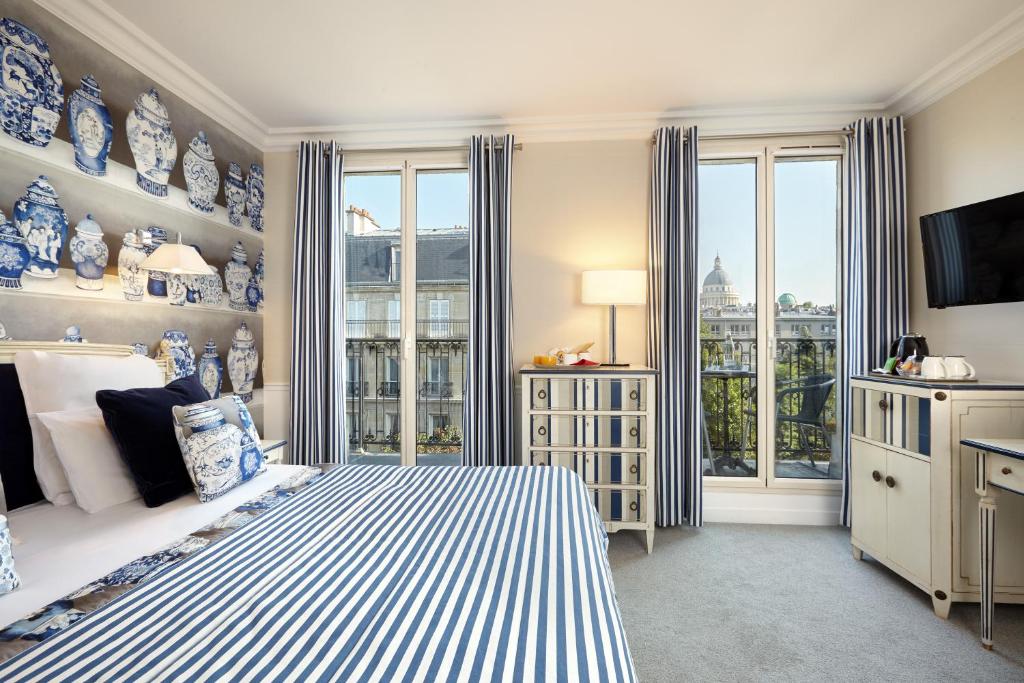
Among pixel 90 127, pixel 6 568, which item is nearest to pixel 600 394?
pixel 6 568

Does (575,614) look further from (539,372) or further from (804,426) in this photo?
(804,426)

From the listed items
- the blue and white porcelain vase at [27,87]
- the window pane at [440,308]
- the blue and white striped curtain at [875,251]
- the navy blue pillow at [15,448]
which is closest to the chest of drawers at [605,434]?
the window pane at [440,308]

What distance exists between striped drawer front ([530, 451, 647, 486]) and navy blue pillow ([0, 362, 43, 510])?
7.80 feet

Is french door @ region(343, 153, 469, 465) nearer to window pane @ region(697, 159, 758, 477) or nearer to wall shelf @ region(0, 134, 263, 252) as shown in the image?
wall shelf @ region(0, 134, 263, 252)

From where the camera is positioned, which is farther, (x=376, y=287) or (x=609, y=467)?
(x=376, y=287)

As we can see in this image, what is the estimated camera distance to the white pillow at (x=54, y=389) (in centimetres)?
171

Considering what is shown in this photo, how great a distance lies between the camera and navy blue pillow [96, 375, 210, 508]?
1.71 metres

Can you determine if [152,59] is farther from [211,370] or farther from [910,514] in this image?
[910,514]

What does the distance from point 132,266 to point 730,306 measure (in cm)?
363

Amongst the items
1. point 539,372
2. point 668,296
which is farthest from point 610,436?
point 668,296

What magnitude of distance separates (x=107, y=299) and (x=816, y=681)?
3.43 metres

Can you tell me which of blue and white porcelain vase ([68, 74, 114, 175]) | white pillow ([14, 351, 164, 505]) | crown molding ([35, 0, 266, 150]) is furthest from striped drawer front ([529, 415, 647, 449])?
crown molding ([35, 0, 266, 150])

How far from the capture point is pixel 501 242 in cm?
344

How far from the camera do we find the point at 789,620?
2.15 meters
